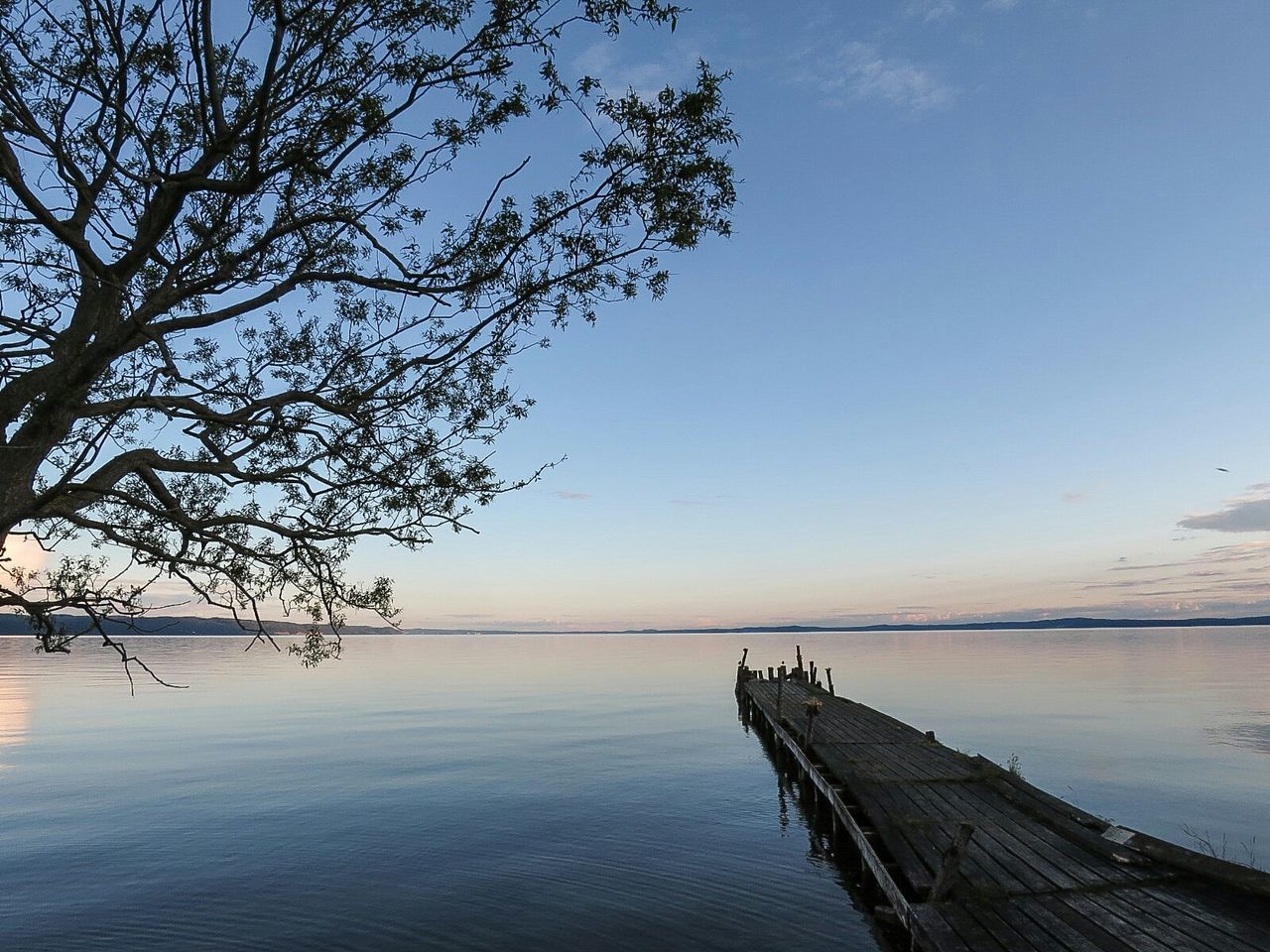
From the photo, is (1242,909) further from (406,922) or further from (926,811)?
(406,922)

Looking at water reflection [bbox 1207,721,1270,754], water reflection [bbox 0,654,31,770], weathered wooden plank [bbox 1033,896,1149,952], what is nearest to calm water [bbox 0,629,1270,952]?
water reflection [bbox 1207,721,1270,754]

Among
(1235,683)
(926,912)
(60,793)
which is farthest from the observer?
(1235,683)

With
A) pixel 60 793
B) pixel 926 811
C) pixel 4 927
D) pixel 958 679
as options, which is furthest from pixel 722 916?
pixel 958 679

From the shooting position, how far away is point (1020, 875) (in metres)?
12.2

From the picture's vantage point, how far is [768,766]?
34.2 m

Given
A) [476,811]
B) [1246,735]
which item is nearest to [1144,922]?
[476,811]

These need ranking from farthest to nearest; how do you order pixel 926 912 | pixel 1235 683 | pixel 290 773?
pixel 1235 683, pixel 290 773, pixel 926 912

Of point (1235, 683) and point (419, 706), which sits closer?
point (419, 706)

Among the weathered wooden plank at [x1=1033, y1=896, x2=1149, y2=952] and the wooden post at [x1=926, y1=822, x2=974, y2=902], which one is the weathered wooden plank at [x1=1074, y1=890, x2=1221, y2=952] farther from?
the wooden post at [x1=926, y1=822, x2=974, y2=902]

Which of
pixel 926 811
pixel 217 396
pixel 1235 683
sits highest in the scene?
pixel 217 396

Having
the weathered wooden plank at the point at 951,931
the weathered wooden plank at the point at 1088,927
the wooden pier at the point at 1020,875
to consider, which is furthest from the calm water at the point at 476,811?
the weathered wooden plank at the point at 1088,927

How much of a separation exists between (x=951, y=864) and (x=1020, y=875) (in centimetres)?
177

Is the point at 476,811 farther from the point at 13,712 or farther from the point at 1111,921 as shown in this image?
the point at 13,712

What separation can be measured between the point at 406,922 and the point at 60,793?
2287 centimetres
